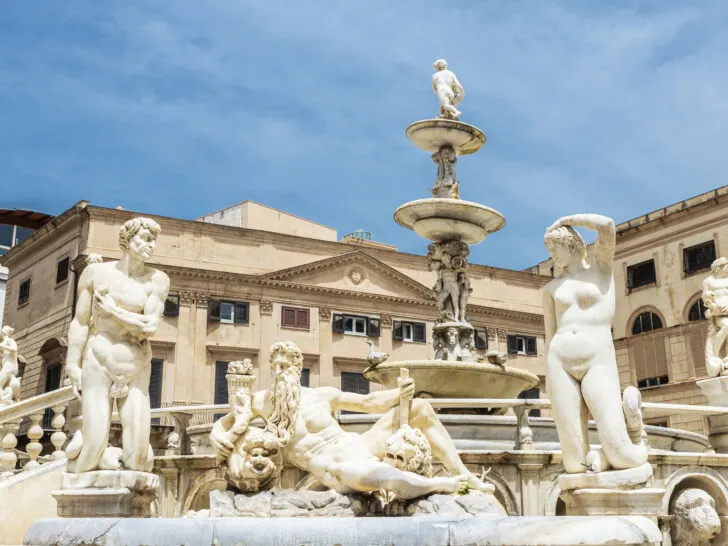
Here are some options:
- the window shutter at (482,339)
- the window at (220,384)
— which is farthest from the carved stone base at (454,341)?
→ the window shutter at (482,339)

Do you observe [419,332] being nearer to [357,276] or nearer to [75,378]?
[357,276]

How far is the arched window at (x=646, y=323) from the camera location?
44219 mm

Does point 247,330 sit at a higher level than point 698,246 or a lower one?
lower

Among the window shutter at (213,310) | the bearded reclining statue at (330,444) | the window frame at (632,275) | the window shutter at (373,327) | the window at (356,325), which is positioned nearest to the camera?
the bearded reclining statue at (330,444)

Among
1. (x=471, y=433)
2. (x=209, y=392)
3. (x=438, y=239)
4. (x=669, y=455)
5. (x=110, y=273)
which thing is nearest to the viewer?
(x=110, y=273)

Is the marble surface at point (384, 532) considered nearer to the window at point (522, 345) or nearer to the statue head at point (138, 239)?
the statue head at point (138, 239)

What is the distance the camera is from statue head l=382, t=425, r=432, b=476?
601 cm

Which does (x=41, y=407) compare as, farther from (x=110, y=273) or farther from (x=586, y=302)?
(x=586, y=302)

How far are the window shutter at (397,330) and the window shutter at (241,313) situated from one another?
28.2 feet

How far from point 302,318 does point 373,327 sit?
4.19 m

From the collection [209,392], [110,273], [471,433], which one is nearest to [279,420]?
[110,273]

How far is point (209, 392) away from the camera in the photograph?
128 ft

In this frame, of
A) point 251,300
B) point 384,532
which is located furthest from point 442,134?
point 251,300

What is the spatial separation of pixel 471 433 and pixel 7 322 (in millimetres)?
41057
